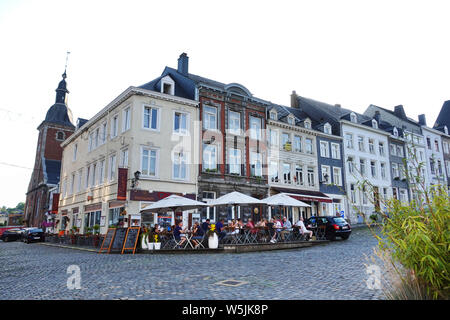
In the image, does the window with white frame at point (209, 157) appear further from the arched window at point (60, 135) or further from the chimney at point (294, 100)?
the arched window at point (60, 135)

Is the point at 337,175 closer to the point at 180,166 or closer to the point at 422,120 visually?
the point at 180,166

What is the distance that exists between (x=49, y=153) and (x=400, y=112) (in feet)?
176

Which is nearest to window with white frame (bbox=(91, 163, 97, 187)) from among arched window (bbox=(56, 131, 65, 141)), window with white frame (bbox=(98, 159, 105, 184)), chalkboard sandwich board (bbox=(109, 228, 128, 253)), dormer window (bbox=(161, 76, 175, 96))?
window with white frame (bbox=(98, 159, 105, 184))

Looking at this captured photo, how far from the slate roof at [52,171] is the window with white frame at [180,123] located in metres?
36.2

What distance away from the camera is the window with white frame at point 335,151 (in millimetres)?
35344

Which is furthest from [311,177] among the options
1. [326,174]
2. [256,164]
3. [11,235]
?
[11,235]

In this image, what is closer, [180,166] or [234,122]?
[180,166]

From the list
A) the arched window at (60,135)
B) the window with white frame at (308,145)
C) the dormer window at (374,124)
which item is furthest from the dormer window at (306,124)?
the arched window at (60,135)

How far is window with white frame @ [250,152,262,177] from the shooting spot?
93.5 ft

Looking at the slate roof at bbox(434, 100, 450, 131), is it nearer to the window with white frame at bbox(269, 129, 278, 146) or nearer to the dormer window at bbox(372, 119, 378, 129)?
the dormer window at bbox(372, 119, 378, 129)

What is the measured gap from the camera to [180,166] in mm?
24547

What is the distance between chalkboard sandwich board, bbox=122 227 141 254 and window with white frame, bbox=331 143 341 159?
24.7 metres
